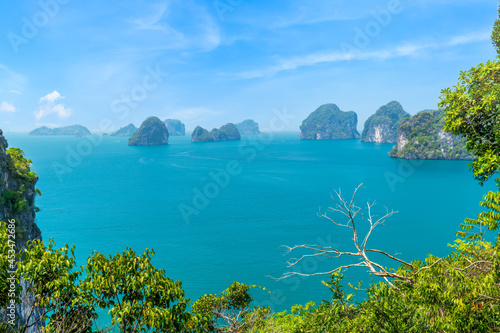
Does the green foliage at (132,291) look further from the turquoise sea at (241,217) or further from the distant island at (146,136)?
the distant island at (146,136)

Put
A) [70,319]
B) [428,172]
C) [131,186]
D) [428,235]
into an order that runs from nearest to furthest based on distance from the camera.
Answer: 1. [70,319]
2. [428,235]
3. [131,186]
4. [428,172]

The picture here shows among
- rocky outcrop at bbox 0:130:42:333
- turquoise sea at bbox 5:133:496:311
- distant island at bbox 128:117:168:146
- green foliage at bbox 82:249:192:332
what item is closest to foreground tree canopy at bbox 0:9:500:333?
green foliage at bbox 82:249:192:332

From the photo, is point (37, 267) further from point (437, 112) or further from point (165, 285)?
point (437, 112)

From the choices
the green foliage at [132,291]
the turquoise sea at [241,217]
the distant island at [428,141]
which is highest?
the distant island at [428,141]

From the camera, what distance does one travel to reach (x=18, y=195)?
63.7 ft

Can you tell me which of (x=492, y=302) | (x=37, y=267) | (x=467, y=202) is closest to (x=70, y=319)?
(x=37, y=267)

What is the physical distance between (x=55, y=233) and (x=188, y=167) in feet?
187

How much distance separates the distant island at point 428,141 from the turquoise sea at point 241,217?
32058mm

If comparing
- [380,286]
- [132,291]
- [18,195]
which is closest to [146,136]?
[18,195]

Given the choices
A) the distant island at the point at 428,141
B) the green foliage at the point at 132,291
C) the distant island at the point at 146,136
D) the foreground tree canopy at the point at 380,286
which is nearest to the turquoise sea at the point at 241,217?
the green foliage at the point at 132,291

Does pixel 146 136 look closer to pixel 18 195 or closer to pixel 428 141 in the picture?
pixel 428 141

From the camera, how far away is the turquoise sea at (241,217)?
1148 inches

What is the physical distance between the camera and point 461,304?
16.9ft

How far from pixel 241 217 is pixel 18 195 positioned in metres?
29.6
